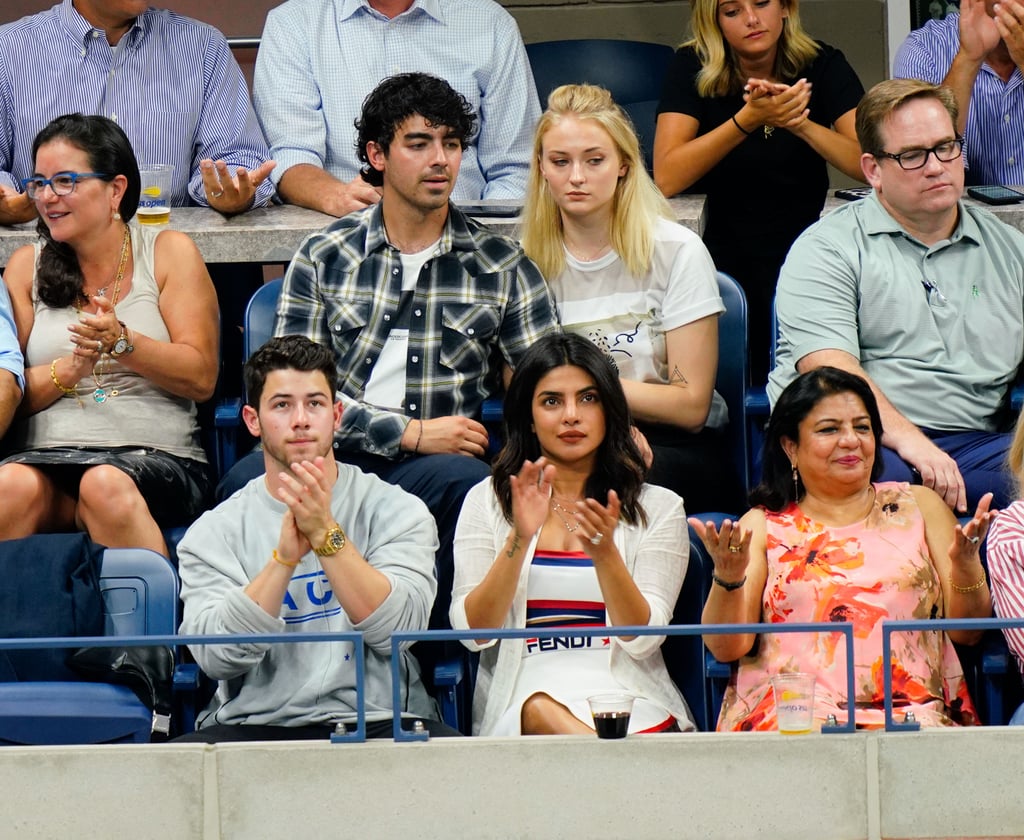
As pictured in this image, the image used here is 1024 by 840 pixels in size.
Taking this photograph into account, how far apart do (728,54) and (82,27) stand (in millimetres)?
1691

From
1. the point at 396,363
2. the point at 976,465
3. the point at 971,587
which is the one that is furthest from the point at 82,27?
the point at 971,587

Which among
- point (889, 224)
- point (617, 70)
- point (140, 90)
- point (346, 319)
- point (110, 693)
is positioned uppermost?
point (617, 70)

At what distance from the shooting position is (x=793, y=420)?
3.23 meters

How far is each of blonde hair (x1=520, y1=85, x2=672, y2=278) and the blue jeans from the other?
2.34 ft

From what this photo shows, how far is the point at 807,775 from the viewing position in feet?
8.73

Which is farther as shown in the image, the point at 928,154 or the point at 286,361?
the point at 928,154

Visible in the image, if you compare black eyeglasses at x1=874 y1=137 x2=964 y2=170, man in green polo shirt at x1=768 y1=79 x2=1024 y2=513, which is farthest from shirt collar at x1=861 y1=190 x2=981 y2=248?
black eyeglasses at x1=874 y1=137 x2=964 y2=170

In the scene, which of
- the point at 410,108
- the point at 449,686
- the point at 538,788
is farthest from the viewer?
the point at 410,108

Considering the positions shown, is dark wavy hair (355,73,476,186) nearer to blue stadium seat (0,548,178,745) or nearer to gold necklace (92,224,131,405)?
gold necklace (92,224,131,405)

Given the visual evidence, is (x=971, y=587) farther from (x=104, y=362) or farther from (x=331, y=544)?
(x=104, y=362)

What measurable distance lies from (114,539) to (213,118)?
60.8 inches

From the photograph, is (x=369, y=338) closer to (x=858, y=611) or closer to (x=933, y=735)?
(x=858, y=611)

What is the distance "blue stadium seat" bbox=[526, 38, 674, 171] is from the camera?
5.05 metres

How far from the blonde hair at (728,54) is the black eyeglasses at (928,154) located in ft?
2.25
